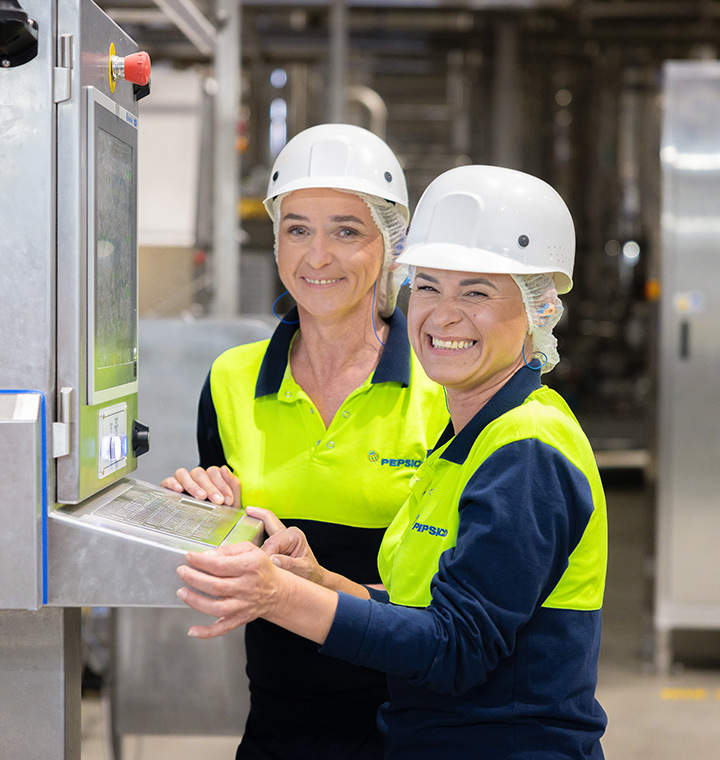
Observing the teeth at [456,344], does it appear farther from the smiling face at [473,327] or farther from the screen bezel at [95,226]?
the screen bezel at [95,226]

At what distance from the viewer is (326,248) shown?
1.59m

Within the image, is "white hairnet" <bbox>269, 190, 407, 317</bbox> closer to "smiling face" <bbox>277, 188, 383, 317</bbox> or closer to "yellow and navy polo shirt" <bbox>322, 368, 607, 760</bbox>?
"smiling face" <bbox>277, 188, 383, 317</bbox>

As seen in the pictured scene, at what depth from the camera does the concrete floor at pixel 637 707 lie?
10.3ft

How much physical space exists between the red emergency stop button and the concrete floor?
7.32 feet

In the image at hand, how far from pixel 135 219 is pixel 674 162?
2868 millimetres

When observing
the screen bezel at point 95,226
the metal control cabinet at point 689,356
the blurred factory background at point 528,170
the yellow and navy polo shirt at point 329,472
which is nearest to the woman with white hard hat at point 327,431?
the yellow and navy polo shirt at point 329,472

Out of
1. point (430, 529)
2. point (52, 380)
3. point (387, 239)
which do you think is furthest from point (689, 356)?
point (52, 380)

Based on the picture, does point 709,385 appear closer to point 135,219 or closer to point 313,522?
point 313,522

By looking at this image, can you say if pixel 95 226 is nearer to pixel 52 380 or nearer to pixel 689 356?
pixel 52 380

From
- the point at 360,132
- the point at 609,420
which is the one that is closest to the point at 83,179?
the point at 360,132

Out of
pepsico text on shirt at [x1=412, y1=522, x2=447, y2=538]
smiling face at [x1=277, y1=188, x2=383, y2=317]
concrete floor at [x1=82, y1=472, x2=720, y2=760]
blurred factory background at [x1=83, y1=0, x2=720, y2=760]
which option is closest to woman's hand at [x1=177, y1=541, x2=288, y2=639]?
pepsico text on shirt at [x1=412, y1=522, x2=447, y2=538]

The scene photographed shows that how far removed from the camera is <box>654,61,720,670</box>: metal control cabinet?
376 cm

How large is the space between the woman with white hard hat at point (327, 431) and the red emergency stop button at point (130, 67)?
0.35 m

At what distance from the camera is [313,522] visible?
159cm
